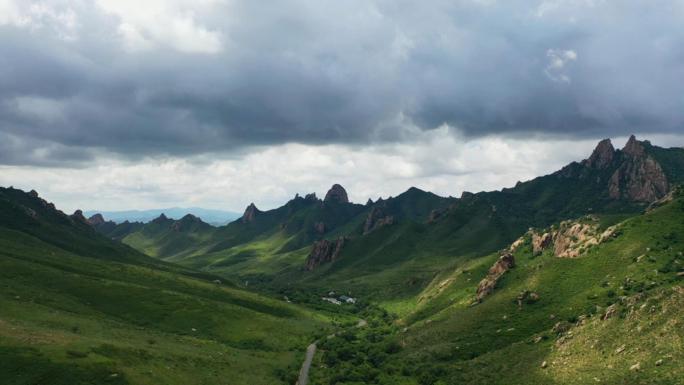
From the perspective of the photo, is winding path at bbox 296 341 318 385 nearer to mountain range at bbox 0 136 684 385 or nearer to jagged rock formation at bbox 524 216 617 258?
mountain range at bbox 0 136 684 385

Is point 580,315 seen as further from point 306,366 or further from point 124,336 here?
point 124,336

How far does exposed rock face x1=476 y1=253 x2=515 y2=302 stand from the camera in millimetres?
173750

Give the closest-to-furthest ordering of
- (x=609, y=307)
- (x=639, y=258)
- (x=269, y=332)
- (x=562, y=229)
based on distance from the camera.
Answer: (x=609, y=307) < (x=639, y=258) < (x=269, y=332) < (x=562, y=229)

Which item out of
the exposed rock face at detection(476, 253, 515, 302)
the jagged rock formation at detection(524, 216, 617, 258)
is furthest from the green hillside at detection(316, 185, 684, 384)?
the jagged rock formation at detection(524, 216, 617, 258)

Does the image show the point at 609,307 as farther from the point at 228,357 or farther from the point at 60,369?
the point at 60,369

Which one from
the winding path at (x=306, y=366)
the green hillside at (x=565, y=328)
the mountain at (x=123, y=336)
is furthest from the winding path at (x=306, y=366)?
the green hillside at (x=565, y=328)

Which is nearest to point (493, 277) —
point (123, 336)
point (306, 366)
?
point (306, 366)

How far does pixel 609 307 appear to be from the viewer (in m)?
118

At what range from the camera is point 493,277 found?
181m

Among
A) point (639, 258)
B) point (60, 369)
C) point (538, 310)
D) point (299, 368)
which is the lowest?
point (299, 368)

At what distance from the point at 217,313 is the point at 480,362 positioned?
104 m

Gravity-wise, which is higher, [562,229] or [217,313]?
[562,229]

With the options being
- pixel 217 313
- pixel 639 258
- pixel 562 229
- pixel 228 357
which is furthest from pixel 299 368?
pixel 562 229

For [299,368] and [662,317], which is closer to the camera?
[662,317]
